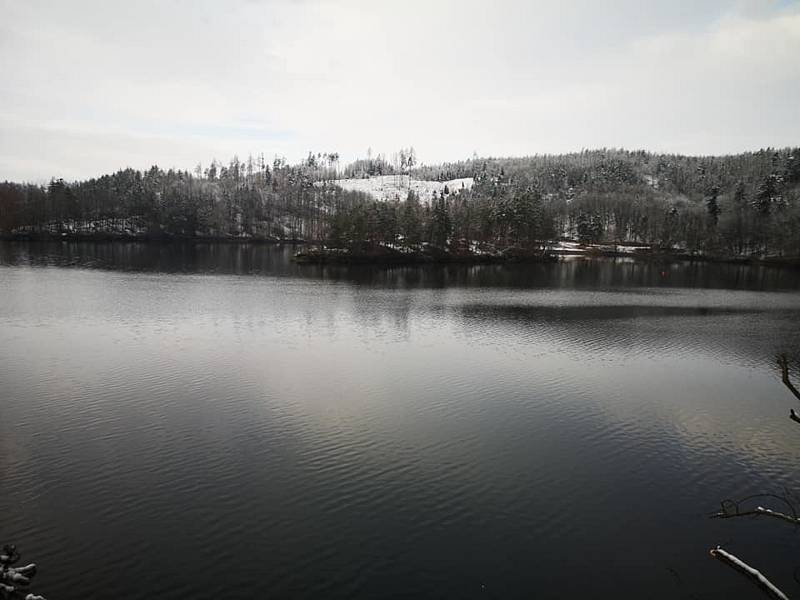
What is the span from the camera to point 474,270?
300 feet

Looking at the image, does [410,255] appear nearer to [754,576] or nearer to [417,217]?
[417,217]

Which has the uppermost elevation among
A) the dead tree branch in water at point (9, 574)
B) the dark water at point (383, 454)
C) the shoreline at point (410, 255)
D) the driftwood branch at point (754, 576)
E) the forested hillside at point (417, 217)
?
the forested hillside at point (417, 217)

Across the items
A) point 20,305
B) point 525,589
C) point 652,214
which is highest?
point 652,214

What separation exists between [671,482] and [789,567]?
447 centimetres

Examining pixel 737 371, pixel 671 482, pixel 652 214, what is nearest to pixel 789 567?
pixel 671 482

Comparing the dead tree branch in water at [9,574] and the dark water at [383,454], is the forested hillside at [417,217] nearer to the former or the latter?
the dark water at [383,454]

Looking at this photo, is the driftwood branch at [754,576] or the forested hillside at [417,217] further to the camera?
the forested hillside at [417,217]

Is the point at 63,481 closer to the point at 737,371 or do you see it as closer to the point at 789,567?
the point at 789,567

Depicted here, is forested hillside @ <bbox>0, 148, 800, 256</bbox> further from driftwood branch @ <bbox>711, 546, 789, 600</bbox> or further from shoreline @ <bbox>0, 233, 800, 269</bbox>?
driftwood branch @ <bbox>711, 546, 789, 600</bbox>

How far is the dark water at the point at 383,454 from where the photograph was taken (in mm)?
13125

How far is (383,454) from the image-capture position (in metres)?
19.1

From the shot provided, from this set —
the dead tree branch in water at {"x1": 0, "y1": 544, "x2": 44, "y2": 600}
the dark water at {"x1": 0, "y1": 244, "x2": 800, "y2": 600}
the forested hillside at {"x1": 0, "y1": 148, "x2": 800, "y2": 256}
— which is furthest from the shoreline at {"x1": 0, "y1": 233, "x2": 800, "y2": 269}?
the dead tree branch in water at {"x1": 0, "y1": 544, "x2": 44, "y2": 600}

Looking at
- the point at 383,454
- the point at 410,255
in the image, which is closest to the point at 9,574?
the point at 383,454

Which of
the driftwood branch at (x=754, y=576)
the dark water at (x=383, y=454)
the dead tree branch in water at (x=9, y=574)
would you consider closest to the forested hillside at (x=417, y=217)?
the dark water at (x=383, y=454)
